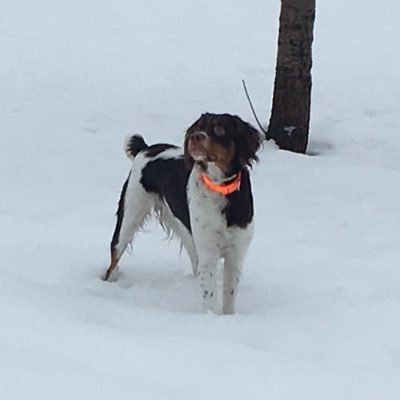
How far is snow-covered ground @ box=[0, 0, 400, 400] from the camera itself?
4.35m

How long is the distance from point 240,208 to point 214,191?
18 cm

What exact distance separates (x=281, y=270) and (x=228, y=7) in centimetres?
996

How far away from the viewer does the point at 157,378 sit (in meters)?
4.13

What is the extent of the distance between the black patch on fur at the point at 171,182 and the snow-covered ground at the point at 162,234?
0.56m

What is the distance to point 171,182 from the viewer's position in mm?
6172

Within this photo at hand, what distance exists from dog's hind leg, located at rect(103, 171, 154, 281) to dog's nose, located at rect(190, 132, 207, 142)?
1186 millimetres

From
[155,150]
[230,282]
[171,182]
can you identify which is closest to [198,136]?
[171,182]

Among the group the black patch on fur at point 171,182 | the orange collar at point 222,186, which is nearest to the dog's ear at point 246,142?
the orange collar at point 222,186

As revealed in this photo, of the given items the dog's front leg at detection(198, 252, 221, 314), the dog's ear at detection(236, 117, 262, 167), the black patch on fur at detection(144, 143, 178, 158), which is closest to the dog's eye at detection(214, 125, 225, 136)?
the dog's ear at detection(236, 117, 262, 167)

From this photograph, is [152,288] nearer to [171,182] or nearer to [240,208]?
[171,182]

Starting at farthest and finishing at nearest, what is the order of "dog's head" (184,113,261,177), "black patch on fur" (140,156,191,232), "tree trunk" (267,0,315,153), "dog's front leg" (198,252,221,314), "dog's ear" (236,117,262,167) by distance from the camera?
"tree trunk" (267,0,315,153) → "black patch on fur" (140,156,191,232) → "dog's front leg" (198,252,221,314) → "dog's ear" (236,117,262,167) → "dog's head" (184,113,261,177)

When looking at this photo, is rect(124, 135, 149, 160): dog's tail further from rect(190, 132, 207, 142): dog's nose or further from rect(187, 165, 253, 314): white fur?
rect(190, 132, 207, 142): dog's nose

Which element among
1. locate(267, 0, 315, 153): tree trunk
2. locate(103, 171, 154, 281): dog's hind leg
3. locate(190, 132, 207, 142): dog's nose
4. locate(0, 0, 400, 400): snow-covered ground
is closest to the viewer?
locate(0, 0, 400, 400): snow-covered ground

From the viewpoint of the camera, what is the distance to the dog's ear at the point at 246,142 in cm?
561
